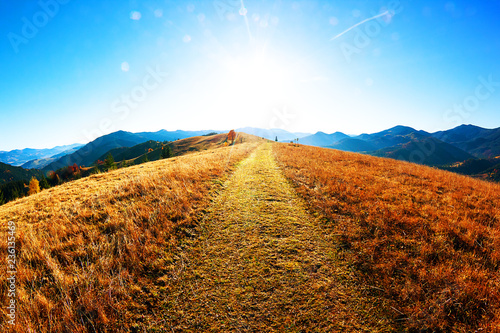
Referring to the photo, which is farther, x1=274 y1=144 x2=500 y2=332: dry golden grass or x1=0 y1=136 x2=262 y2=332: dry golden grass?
x1=274 y1=144 x2=500 y2=332: dry golden grass

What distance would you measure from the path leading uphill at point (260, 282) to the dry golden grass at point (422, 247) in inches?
29.2

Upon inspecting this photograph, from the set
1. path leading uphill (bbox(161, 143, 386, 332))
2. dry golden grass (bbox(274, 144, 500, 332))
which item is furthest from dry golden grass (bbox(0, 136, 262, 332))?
dry golden grass (bbox(274, 144, 500, 332))

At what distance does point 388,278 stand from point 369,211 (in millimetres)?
3178

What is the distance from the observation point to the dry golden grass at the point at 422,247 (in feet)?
10.8

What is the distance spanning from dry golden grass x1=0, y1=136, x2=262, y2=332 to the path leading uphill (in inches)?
27.0

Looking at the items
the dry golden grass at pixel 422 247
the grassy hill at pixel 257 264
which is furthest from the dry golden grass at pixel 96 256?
the dry golden grass at pixel 422 247

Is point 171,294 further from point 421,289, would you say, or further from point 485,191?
point 485,191

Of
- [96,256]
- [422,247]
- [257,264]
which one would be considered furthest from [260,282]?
[422,247]

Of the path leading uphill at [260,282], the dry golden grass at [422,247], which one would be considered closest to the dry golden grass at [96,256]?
the path leading uphill at [260,282]

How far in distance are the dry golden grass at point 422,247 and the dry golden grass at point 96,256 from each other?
4.95 meters

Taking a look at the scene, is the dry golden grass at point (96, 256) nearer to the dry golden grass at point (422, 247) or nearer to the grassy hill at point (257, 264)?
the grassy hill at point (257, 264)

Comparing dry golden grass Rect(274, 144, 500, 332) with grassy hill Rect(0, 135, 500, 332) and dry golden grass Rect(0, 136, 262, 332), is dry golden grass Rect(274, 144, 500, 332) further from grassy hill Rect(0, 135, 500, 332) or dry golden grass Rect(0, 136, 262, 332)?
dry golden grass Rect(0, 136, 262, 332)

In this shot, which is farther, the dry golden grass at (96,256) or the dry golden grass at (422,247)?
the dry golden grass at (422,247)

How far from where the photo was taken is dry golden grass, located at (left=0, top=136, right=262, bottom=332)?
3197 mm
